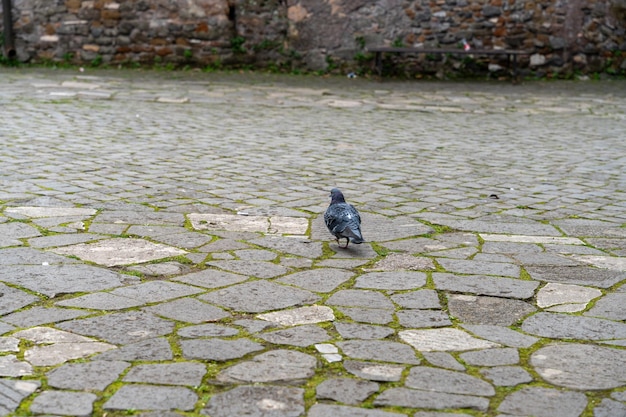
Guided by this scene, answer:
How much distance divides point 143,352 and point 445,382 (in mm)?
1046

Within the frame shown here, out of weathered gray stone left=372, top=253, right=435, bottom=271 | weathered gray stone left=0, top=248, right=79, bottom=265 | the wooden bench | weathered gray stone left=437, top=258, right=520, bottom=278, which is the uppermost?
the wooden bench

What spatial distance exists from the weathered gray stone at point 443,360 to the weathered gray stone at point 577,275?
1.15 metres

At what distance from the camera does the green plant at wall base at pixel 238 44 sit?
46.6ft

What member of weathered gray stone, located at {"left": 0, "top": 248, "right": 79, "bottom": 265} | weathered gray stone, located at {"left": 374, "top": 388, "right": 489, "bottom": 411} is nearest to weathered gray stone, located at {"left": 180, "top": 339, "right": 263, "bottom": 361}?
weathered gray stone, located at {"left": 374, "top": 388, "right": 489, "bottom": 411}

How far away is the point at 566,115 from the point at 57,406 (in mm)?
8849

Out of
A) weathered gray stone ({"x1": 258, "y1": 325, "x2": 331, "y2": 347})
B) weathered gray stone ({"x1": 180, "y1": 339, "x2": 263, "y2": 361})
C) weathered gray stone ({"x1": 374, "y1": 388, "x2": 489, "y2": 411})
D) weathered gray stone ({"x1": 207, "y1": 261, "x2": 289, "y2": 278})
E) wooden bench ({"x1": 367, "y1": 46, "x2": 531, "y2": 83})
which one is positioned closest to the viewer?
weathered gray stone ({"x1": 374, "y1": 388, "x2": 489, "y2": 411})

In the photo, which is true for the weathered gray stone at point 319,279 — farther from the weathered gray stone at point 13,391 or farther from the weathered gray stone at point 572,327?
the weathered gray stone at point 13,391

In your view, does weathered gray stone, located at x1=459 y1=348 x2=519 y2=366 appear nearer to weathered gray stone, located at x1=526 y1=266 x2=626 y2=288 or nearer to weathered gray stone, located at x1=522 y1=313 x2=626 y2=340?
weathered gray stone, located at x1=522 y1=313 x2=626 y2=340

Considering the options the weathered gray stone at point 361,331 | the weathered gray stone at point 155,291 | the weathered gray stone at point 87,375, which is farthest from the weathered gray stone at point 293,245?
the weathered gray stone at point 87,375

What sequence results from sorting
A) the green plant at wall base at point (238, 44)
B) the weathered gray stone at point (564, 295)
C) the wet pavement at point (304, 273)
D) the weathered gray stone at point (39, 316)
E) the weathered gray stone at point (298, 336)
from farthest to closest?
the green plant at wall base at point (238, 44), the weathered gray stone at point (564, 295), the weathered gray stone at point (39, 316), the weathered gray stone at point (298, 336), the wet pavement at point (304, 273)

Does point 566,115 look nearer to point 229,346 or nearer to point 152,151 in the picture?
point 152,151

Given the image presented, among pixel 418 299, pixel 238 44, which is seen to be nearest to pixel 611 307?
pixel 418 299

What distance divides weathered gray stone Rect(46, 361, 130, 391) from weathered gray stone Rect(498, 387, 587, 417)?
124 centimetres

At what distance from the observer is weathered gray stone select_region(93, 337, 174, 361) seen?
2994mm
